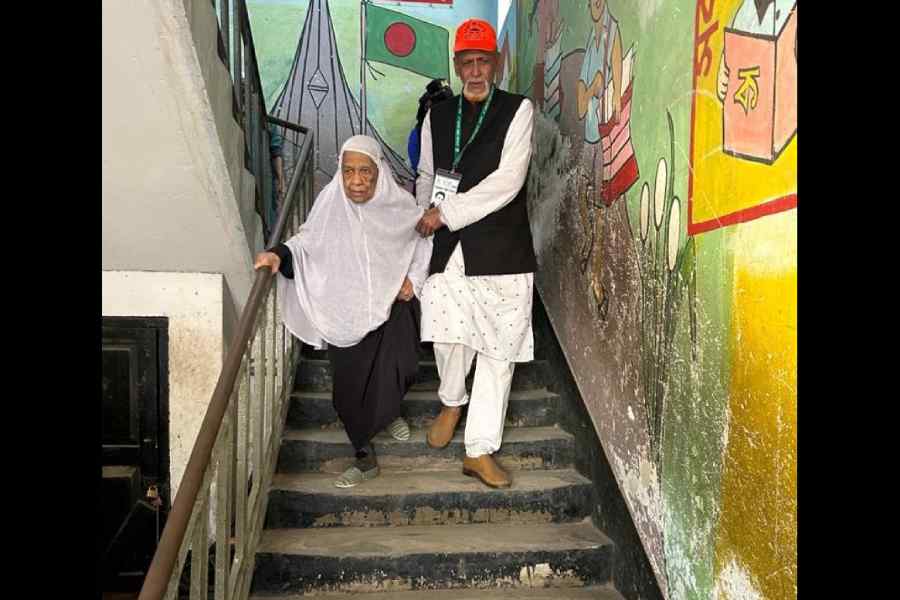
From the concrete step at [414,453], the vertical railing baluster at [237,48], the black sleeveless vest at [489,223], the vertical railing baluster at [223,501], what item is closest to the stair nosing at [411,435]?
the concrete step at [414,453]

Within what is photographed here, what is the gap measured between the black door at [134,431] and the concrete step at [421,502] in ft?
5.23

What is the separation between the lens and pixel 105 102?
2570 mm

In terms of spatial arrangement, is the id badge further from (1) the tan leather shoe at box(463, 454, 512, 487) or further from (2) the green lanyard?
(1) the tan leather shoe at box(463, 454, 512, 487)

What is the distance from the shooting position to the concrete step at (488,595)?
2270 mm

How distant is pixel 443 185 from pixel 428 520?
1311 mm

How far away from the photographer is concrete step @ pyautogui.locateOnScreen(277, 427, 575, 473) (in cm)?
276

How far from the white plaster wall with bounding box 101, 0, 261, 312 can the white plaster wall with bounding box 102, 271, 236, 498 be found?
0.09 m

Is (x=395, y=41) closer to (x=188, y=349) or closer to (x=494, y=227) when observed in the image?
(x=188, y=349)

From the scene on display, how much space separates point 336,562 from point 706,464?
1.28 meters

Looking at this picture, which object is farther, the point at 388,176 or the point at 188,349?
the point at 188,349

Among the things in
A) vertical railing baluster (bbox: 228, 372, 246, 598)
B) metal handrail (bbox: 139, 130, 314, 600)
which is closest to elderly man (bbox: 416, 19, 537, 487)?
metal handrail (bbox: 139, 130, 314, 600)

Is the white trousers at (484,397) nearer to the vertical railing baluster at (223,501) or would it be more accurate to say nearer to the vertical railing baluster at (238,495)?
the vertical railing baluster at (238,495)

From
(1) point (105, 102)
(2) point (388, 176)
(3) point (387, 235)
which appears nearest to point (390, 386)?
(3) point (387, 235)
